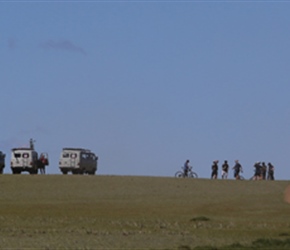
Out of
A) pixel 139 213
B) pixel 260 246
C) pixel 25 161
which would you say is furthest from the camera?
pixel 25 161

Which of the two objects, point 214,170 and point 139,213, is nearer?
point 139,213

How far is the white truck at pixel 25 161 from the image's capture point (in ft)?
295

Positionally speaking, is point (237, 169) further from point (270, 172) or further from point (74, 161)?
point (74, 161)

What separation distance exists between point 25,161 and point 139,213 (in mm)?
43533

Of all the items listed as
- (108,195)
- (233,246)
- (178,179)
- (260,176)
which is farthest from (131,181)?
(233,246)

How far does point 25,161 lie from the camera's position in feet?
296

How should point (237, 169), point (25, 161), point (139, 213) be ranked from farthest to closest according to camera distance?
1. point (25, 161)
2. point (237, 169)
3. point (139, 213)

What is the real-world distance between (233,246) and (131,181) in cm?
4124

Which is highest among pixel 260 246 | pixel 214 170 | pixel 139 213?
pixel 214 170

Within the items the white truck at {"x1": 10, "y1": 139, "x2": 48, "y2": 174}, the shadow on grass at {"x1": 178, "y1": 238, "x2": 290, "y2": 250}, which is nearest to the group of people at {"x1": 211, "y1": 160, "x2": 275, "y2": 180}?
the white truck at {"x1": 10, "y1": 139, "x2": 48, "y2": 174}

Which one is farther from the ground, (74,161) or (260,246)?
(74,161)

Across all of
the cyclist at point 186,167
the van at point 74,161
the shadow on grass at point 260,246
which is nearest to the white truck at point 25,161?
the van at point 74,161

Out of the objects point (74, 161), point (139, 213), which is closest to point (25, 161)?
point (74, 161)

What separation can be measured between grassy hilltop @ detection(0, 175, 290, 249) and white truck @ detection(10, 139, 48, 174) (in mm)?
16132
